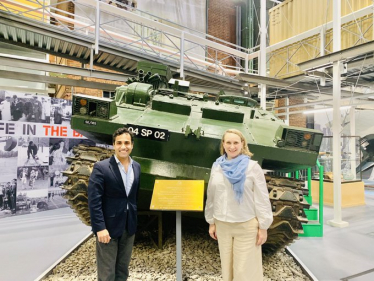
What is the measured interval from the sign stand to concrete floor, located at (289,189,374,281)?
2.28 metres

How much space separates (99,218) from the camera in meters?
2.79

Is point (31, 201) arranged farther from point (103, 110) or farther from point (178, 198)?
point (178, 198)

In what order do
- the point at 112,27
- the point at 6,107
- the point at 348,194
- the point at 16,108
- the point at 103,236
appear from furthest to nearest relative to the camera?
1. the point at 112,27
2. the point at 348,194
3. the point at 16,108
4. the point at 6,107
5. the point at 103,236

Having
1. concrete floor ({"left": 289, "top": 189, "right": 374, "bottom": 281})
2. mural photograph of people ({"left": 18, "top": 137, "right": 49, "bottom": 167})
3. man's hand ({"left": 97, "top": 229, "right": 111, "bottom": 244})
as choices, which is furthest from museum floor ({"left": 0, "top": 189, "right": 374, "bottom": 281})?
man's hand ({"left": 97, "top": 229, "right": 111, "bottom": 244})

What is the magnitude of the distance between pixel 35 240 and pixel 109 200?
11.6ft

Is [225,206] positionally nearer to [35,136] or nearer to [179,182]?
[179,182]

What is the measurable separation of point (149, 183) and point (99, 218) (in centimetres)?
122

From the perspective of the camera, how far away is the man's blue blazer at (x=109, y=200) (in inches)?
110

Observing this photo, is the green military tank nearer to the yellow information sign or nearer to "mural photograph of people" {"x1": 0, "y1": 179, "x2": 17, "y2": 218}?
the yellow information sign

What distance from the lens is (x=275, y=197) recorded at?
342 centimetres

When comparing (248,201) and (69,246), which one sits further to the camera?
(69,246)

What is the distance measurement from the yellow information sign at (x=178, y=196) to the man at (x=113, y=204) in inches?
10.8

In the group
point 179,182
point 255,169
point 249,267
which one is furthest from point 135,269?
point 255,169

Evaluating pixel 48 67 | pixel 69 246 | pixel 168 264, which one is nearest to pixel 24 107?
pixel 48 67
